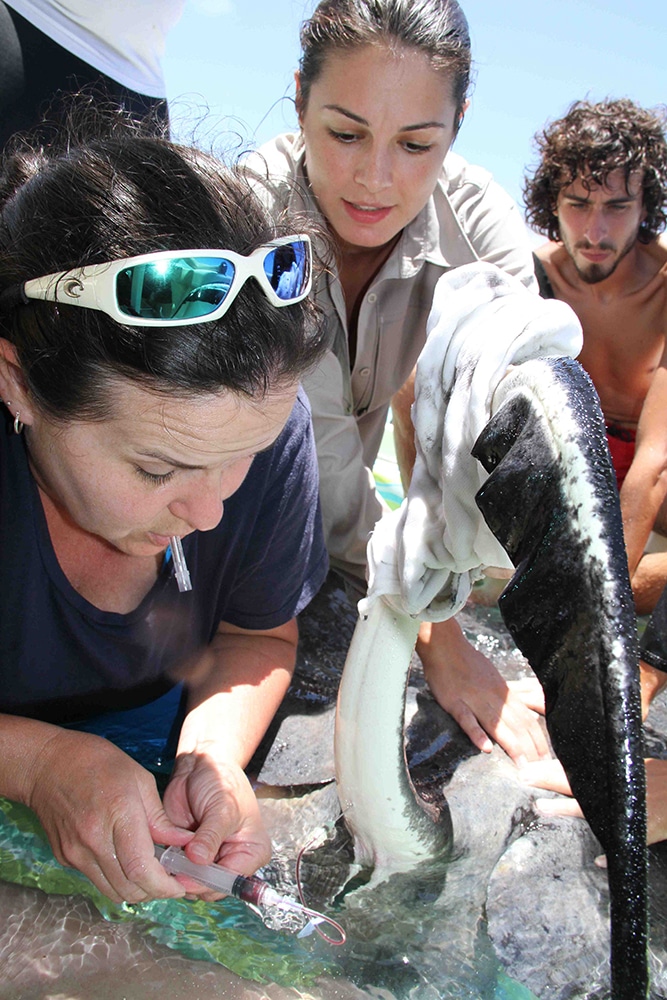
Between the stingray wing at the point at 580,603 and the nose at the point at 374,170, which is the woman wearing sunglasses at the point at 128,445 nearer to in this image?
the stingray wing at the point at 580,603

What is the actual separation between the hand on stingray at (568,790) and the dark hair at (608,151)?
263cm

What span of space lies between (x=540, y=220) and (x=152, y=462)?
3332 mm

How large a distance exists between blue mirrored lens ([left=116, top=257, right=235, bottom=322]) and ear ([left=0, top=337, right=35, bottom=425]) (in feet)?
0.81

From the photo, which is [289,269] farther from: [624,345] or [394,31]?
[624,345]

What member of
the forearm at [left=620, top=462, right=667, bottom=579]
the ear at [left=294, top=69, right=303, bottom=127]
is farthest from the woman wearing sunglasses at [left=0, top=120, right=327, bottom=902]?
Answer: the forearm at [left=620, top=462, right=667, bottom=579]

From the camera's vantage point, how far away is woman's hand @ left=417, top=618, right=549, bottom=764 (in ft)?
6.58

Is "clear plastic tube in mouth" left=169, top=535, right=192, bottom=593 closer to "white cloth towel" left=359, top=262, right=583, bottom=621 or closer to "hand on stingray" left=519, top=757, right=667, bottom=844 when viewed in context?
"white cloth towel" left=359, top=262, right=583, bottom=621

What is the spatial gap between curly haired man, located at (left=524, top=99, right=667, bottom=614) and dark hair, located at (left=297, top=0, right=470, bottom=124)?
4.97 ft

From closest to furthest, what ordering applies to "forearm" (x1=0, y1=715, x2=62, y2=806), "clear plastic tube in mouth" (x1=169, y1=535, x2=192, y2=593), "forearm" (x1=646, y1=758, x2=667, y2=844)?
1. "forearm" (x1=0, y1=715, x2=62, y2=806)
2. "clear plastic tube in mouth" (x1=169, y1=535, x2=192, y2=593)
3. "forearm" (x1=646, y1=758, x2=667, y2=844)

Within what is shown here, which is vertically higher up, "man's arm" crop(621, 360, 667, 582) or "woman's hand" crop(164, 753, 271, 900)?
"man's arm" crop(621, 360, 667, 582)

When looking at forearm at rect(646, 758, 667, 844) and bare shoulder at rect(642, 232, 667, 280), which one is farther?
bare shoulder at rect(642, 232, 667, 280)

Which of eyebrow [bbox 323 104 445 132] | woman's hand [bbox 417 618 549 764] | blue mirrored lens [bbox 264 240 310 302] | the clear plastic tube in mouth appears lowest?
woman's hand [bbox 417 618 549 764]

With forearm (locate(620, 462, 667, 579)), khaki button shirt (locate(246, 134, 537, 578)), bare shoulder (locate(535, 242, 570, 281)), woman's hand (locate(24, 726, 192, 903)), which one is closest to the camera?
woman's hand (locate(24, 726, 192, 903))

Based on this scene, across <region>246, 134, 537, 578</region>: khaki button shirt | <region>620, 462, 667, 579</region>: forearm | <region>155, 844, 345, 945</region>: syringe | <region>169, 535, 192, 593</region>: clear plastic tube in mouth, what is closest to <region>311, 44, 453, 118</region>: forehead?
<region>246, 134, 537, 578</region>: khaki button shirt
